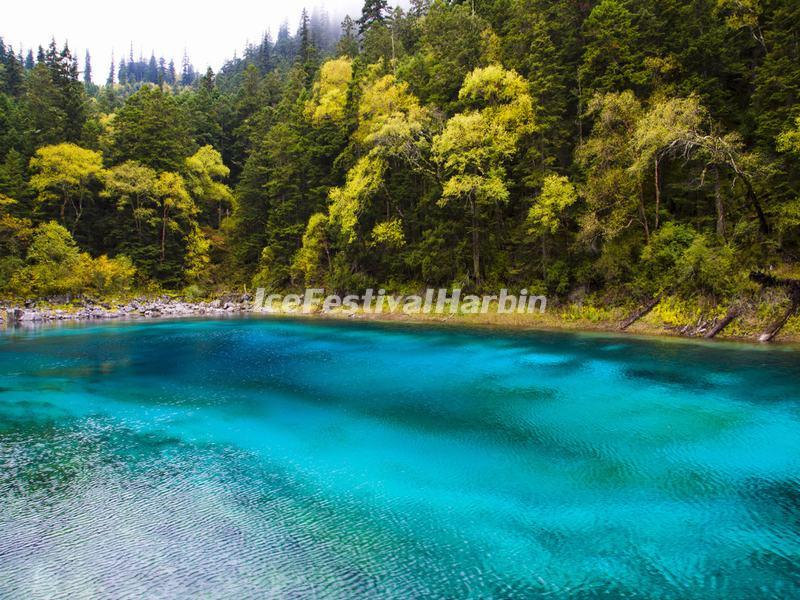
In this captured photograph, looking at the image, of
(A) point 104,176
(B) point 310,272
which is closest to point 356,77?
(B) point 310,272

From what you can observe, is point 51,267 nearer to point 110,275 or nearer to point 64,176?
point 110,275

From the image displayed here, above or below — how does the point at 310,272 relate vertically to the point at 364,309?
above

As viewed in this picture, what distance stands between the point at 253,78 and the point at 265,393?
55.9m

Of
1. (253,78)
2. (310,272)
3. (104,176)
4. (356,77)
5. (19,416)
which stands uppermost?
(253,78)

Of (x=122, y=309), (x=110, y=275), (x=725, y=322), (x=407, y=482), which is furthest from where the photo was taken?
(x=110, y=275)

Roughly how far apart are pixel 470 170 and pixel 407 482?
69.0 feet

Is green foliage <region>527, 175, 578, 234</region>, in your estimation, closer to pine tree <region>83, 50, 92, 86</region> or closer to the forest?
the forest

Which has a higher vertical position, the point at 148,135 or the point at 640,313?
the point at 148,135

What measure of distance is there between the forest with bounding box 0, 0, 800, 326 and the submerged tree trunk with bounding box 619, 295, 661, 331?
1.32 ft

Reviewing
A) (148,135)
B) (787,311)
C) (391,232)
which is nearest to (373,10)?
(148,135)

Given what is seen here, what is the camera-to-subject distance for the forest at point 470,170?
18531mm

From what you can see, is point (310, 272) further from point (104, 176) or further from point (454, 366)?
point (454, 366)

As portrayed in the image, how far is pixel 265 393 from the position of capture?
37.5 ft

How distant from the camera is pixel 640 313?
19.8 meters
